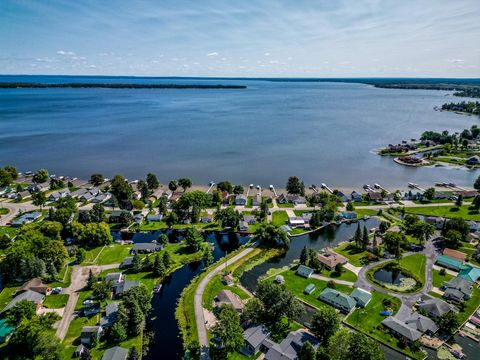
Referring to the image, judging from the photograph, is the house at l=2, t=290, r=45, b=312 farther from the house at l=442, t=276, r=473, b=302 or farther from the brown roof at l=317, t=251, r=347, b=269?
the house at l=442, t=276, r=473, b=302

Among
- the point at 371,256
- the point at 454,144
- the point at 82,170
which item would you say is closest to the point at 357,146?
the point at 454,144

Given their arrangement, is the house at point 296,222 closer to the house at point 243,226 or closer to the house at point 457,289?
the house at point 243,226

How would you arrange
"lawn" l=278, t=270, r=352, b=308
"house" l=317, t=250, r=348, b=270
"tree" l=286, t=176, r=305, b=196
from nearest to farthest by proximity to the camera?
"lawn" l=278, t=270, r=352, b=308 < "house" l=317, t=250, r=348, b=270 < "tree" l=286, t=176, r=305, b=196

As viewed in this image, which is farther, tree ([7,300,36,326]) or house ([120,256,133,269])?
house ([120,256,133,269])

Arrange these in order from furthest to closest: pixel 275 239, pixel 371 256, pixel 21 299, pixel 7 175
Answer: pixel 7 175
pixel 275 239
pixel 371 256
pixel 21 299

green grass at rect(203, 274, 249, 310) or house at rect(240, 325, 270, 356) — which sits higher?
house at rect(240, 325, 270, 356)

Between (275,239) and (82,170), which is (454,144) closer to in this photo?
(275,239)

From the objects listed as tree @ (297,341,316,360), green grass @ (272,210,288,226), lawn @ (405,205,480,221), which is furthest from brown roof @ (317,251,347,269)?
lawn @ (405,205,480,221)

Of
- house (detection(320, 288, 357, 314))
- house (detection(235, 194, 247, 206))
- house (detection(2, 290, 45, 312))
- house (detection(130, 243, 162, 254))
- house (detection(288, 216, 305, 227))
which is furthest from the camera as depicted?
house (detection(235, 194, 247, 206))
